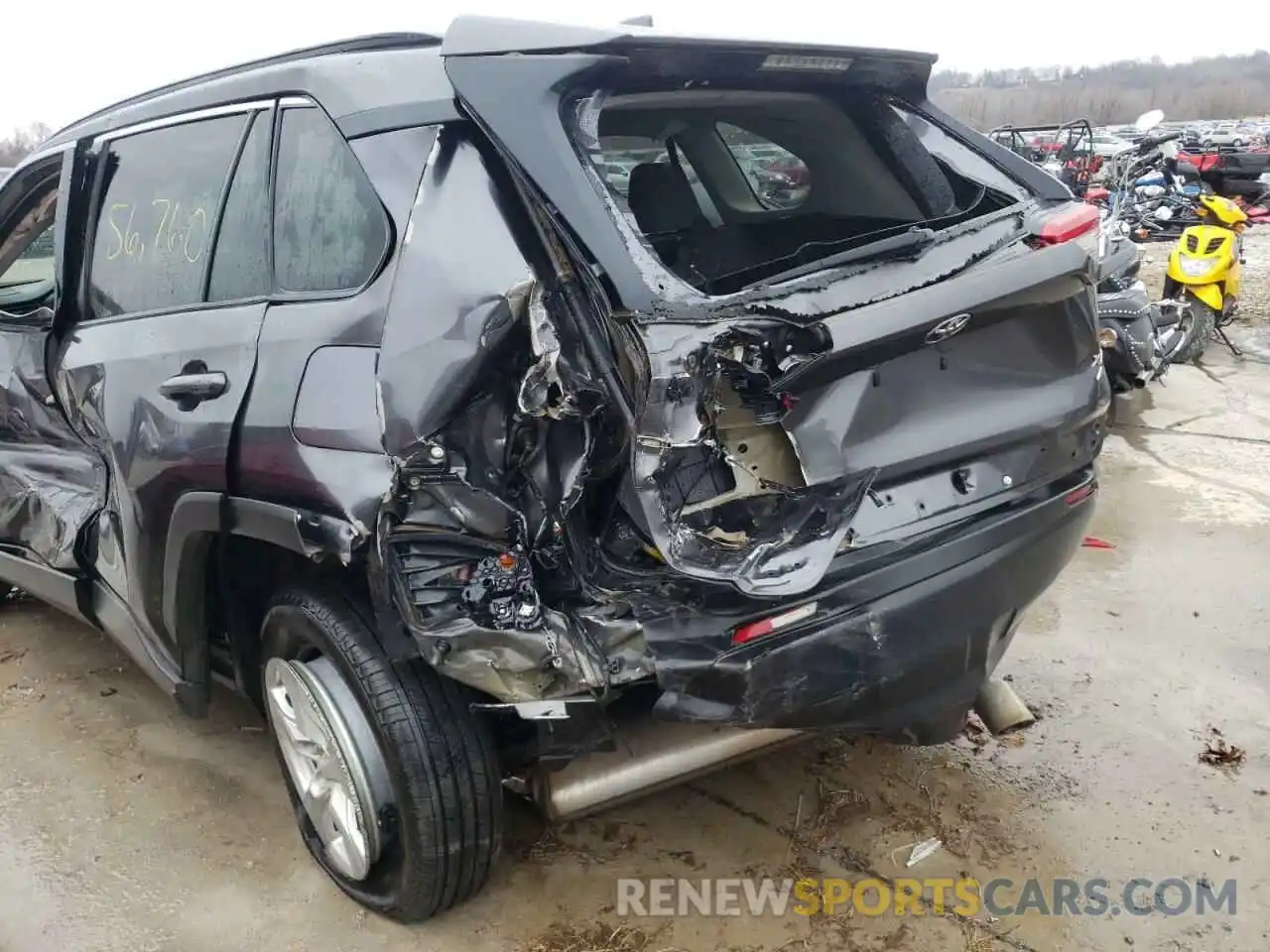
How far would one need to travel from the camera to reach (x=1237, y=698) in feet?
10.7

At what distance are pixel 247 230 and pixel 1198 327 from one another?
695cm

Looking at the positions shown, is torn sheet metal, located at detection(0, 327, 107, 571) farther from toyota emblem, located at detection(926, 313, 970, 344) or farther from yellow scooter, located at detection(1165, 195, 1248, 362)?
yellow scooter, located at detection(1165, 195, 1248, 362)

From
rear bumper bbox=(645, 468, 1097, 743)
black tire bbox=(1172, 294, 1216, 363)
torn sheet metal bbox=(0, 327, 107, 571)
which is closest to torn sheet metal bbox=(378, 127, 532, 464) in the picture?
rear bumper bbox=(645, 468, 1097, 743)

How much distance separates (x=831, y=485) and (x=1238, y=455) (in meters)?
4.71

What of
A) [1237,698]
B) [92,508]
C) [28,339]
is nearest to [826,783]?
[1237,698]

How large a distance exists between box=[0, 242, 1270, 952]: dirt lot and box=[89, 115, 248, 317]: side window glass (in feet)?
4.68

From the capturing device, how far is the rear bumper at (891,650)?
194 cm

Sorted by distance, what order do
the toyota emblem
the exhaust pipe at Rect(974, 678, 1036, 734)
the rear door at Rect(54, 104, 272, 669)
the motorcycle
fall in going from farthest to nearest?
1. the motorcycle
2. the exhaust pipe at Rect(974, 678, 1036, 734)
3. the rear door at Rect(54, 104, 272, 669)
4. the toyota emblem

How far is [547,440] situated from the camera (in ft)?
6.82

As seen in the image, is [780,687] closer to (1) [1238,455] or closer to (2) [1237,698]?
(2) [1237,698]

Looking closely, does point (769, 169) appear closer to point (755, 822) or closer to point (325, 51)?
point (325, 51)

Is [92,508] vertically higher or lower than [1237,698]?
higher

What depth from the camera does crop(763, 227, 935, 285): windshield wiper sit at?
2191 mm

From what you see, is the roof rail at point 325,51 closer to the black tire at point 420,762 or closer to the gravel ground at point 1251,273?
the black tire at point 420,762
